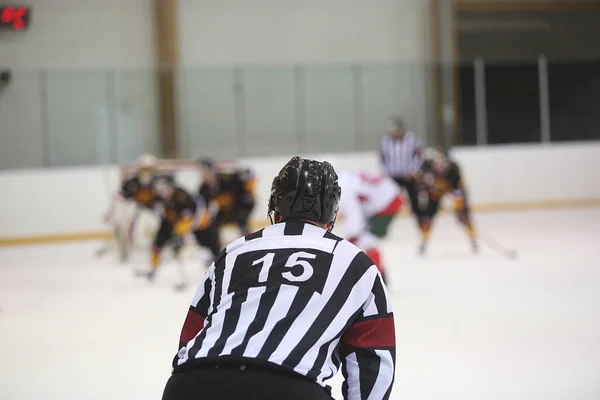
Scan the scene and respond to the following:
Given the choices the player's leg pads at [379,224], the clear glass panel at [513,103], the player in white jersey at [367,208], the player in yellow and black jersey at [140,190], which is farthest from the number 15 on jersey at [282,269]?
the clear glass panel at [513,103]

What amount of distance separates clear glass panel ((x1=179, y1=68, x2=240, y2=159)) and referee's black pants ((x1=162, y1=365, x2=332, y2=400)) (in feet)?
36.5

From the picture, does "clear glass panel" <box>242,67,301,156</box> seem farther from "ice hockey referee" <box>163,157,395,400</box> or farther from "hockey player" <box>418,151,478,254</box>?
"ice hockey referee" <box>163,157,395,400</box>

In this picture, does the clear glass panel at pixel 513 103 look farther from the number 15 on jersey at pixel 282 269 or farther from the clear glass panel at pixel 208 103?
the number 15 on jersey at pixel 282 269

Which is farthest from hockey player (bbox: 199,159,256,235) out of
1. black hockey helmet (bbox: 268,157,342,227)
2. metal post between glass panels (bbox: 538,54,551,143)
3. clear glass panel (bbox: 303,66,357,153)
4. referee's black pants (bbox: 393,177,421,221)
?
black hockey helmet (bbox: 268,157,342,227)

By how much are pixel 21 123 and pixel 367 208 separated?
6.90 m

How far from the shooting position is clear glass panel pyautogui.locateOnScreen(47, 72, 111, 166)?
12.1m

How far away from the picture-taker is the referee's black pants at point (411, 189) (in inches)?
393

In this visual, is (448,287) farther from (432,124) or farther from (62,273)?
(432,124)

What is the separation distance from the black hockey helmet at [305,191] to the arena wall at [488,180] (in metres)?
9.87

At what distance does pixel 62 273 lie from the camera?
8805 millimetres

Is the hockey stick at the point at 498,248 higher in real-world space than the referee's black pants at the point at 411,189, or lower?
lower

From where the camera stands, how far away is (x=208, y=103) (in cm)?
1277

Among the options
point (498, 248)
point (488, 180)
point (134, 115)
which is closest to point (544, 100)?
point (488, 180)

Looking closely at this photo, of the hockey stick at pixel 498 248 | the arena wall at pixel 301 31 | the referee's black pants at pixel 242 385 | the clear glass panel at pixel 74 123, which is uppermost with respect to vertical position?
the arena wall at pixel 301 31
